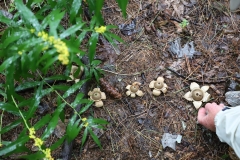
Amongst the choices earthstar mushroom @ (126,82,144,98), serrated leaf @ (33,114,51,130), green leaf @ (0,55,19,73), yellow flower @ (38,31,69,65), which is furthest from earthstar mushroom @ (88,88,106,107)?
yellow flower @ (38,31,69,65)

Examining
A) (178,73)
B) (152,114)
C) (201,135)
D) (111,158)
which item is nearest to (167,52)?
(178,73)

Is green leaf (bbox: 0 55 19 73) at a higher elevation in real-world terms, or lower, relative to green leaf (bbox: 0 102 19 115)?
higher

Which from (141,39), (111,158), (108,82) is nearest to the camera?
(111,158)

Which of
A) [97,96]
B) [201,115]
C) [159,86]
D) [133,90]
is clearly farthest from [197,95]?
[97,96]

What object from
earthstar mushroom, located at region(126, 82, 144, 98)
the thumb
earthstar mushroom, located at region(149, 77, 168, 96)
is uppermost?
earthstar mushroom, located at region(126, 82, 144, 98)

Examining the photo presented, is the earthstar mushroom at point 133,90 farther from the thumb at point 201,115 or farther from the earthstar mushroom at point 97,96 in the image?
the thumb at point 201,115

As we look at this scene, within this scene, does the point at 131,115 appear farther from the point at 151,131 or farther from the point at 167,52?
the point at 167,52

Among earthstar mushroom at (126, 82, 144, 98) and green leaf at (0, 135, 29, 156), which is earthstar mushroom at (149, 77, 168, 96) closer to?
earthstar mushroom at (126, 82, 144, 98)
